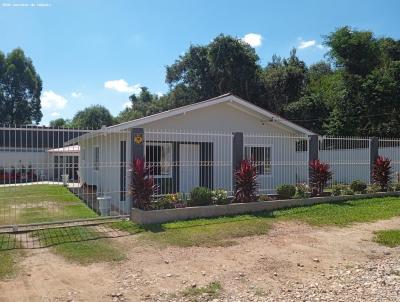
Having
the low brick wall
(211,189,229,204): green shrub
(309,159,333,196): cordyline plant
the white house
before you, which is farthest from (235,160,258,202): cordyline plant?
(309,159,333,196): cordyline plant

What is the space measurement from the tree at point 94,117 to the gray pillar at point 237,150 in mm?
47039

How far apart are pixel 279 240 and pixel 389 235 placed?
2483 millimetres

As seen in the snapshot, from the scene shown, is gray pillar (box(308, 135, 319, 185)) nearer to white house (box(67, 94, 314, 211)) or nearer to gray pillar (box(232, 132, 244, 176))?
white house (box(67, 94, 314, 211))

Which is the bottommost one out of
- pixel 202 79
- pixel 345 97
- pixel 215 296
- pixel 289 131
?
pixel 215 296

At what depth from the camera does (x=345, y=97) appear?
85.6 ft

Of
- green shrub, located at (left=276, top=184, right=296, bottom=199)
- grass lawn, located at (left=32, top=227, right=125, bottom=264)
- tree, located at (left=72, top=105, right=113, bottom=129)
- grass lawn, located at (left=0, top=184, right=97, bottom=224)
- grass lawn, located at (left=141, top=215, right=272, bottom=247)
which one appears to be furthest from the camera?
tree, located at (left=72, top=105, right=113, bottom=129)

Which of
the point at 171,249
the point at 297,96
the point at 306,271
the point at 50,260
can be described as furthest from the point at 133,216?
the point at 297,96

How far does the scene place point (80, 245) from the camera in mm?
8266

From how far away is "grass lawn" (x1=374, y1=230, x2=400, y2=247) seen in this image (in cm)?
855

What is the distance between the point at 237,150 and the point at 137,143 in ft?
11.1

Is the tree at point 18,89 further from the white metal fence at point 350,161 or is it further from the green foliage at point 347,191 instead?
the green foliage at point 347,191

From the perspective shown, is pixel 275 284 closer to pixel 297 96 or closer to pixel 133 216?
pixel 133 216

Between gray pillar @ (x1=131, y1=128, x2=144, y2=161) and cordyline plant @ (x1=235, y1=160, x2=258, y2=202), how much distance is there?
3.06 metres

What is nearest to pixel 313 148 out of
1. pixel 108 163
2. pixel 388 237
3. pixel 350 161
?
pixel 350 161
